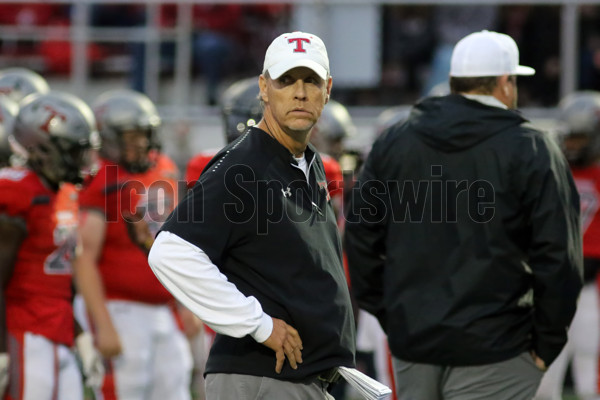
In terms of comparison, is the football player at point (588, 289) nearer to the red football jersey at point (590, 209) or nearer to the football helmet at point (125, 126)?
the red football jersey at point (590, 209)

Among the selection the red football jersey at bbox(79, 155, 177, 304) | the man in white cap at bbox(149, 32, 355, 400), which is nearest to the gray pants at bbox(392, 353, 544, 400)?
the man in white cap at bbox(149, 32, 355, 400)

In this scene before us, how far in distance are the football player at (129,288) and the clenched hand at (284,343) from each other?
266cm

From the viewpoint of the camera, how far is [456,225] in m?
4.25

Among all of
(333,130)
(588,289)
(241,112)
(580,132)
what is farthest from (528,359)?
(333,130)

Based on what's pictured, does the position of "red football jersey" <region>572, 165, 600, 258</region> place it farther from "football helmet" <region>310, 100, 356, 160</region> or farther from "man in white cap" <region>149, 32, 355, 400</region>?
"man in white cap" <region>149, 32, 355, 400</region>

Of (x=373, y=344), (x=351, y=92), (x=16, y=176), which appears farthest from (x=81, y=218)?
(x=351, y=92)

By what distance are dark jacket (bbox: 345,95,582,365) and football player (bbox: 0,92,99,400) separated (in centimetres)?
172

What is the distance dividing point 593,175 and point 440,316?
3481mm

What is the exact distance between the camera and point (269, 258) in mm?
3416

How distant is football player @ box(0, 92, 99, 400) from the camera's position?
500cm

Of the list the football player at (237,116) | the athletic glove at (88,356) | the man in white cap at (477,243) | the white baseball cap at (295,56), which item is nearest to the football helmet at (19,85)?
the football player at (237,116)

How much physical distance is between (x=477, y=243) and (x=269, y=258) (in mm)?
1114

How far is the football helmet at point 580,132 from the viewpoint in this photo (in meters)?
7.43

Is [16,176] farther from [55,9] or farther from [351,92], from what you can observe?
[55,9]
